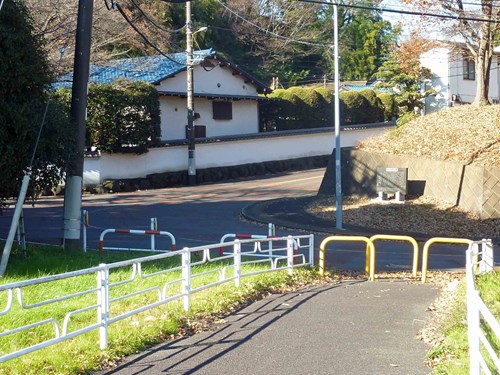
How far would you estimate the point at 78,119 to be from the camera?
16.6m

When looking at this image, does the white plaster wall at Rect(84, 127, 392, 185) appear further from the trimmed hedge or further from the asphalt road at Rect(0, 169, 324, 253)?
the asphalt road at Rect(0, 169, 324, 253)

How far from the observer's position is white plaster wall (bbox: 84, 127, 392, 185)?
3753 centimetres

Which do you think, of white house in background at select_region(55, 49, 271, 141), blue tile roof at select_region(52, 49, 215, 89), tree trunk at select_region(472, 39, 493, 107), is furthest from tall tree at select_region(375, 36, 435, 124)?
tree trunk at select_region(472, 39, 493, 107)

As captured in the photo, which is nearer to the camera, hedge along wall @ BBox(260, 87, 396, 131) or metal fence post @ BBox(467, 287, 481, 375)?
metal fence post @ BBox(467, 287, 481, 375)

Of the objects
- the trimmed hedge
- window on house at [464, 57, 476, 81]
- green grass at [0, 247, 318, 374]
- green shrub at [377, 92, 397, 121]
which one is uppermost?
window on house at [464, 57, 476, 81]

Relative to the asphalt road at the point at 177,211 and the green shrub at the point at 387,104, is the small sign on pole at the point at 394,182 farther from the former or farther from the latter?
the green shrub at the point at 387,104

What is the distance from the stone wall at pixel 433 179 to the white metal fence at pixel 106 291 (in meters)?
11.9

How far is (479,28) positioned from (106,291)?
88.1ft

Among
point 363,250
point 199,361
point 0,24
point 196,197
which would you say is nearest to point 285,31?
point 196,197

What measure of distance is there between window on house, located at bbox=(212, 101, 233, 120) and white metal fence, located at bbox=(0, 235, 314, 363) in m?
31.3

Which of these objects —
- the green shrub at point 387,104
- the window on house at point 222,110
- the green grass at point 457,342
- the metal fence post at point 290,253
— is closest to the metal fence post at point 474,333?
the green grass at point 457,342

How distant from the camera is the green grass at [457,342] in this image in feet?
23.6

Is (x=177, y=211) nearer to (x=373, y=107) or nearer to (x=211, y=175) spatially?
(x=211, y=175)

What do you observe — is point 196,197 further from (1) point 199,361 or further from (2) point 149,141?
(1) point 199,361
